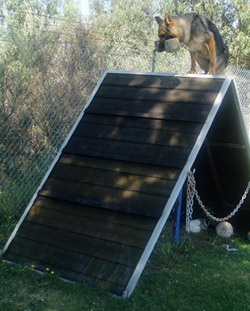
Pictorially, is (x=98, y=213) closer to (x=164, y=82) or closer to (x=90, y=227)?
(x=90, y=227)

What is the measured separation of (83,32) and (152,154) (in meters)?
5.05

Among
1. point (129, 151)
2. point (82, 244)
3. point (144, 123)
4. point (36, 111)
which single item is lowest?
point (36, 111)

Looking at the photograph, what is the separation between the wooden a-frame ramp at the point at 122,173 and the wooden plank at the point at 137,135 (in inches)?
0.4

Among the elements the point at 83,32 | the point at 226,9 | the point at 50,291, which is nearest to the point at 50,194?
the point at 50,291

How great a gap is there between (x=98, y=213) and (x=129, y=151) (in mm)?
710

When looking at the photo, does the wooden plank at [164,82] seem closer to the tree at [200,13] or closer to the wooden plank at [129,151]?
the wooden plank at [129,151]

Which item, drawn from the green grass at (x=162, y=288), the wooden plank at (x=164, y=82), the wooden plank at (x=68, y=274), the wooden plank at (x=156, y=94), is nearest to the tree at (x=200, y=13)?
the wooden plank at (x=164, y=82)

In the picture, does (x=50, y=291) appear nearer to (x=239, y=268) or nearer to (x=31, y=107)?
(x=239, y=268)

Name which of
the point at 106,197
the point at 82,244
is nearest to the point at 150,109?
the point at 106,197

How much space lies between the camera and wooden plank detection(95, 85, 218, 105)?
398 cm

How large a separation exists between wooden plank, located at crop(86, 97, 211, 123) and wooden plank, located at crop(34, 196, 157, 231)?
1118 mm

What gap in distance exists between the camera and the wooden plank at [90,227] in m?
3.32

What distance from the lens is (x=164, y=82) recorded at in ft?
14.2

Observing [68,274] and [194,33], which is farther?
[194,33]
